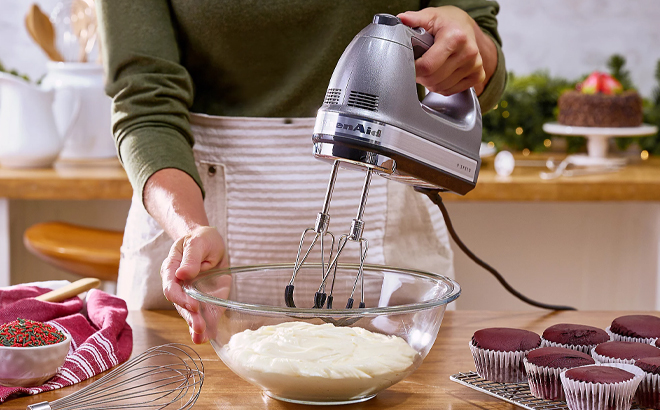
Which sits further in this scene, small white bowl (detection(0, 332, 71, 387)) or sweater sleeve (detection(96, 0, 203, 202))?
sweater sleeve (detection(96, 0, 203, 202))

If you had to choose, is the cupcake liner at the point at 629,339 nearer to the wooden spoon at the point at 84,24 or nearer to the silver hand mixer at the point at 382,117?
the silver hand mixer at the point at 382,117

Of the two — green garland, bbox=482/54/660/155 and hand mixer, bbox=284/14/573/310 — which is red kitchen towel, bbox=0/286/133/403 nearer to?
hand mixer, bbox=284/14/573/310

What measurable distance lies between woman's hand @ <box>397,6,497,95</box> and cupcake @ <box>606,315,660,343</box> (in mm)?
303

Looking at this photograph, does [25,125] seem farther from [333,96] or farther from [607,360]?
[607,360]

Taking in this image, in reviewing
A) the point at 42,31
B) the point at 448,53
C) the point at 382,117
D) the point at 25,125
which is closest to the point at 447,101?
the point at 448,53

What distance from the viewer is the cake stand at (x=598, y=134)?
2087mm

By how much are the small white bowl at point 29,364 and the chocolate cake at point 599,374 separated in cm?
47

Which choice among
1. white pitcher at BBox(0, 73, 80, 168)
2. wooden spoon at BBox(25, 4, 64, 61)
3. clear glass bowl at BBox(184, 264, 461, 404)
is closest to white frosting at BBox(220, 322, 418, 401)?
clear glass bowl at BBox(184, 264, 461, 404)

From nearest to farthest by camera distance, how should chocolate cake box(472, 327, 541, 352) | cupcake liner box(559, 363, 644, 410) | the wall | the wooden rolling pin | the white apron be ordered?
cupcake liner box(559, 363, 644, 410)
chocolate cake box(472, 327, 541, 352)
the wooden rolling pin
the white apron
the wall

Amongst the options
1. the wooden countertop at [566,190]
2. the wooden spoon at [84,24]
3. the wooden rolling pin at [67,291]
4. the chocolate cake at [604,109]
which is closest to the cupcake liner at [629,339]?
the wooden rolling pin at [67,291]

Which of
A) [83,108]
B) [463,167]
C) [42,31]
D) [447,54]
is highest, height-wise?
[42,31]

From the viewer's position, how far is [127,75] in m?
1.07

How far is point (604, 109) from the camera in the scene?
2.10 m

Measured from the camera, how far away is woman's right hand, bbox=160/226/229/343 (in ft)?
2.28
